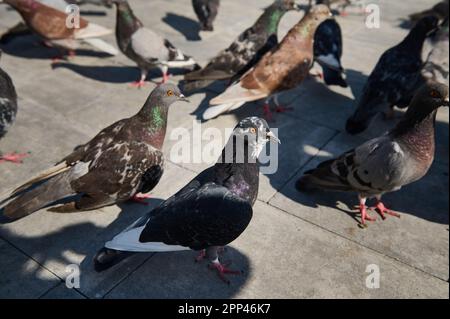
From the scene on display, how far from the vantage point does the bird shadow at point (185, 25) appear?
9591mm

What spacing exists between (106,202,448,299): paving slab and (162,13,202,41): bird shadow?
6.43 m

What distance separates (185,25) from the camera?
10.2m

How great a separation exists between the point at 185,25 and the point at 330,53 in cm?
441

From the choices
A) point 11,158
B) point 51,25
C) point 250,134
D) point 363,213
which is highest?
point 250,134

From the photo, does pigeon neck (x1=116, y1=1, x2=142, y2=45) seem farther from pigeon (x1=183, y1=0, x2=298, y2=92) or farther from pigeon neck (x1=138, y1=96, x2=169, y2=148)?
A: pigeon neck (x1=138, y1=96, x2=169, y2=148)

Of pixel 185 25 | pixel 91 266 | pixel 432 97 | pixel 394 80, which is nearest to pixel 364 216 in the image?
pixel 432 97

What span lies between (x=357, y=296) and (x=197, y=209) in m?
1.94

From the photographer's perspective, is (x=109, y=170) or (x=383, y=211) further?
(x=383, y=211)

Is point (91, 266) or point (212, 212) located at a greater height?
point (212, 212)

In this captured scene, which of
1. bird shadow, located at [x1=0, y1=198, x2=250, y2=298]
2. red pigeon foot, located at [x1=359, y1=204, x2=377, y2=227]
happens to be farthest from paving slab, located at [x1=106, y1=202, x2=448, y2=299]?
red pigeon foot, located at [x1=359, y1=204, x2=377, y2=227]

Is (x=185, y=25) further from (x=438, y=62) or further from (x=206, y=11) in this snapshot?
(x=438, y=62)

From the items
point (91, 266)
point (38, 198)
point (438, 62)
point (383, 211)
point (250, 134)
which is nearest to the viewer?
point (250, 134)

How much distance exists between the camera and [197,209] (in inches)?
137

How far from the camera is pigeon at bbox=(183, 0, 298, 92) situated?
6754 millimetres
